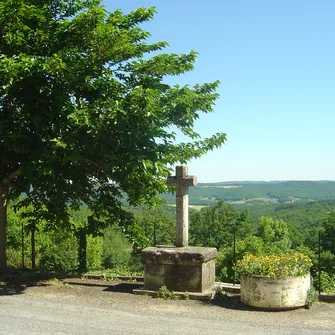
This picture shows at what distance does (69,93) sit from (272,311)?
616 cm

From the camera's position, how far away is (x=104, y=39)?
1017cm

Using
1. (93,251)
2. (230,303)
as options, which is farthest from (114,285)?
(93,251)

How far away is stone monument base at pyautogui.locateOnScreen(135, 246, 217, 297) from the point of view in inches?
371

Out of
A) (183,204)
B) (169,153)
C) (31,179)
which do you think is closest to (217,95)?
(169,153)

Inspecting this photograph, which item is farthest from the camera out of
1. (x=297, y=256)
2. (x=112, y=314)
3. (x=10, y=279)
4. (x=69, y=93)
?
(x=10, y=279)

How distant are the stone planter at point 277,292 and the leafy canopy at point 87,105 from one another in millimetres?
2985

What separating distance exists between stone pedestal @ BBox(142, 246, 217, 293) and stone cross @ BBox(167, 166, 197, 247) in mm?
397

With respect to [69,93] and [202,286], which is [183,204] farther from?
[69,93]

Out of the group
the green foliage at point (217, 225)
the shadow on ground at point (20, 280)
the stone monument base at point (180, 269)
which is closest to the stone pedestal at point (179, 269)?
the stone monument base at point (180, 269)

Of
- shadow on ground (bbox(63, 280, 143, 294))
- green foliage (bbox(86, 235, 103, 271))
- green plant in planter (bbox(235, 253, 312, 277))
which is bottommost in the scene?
green foliage (bbox(86, 235, 103, 271))

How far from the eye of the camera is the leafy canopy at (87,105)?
9.30 metres

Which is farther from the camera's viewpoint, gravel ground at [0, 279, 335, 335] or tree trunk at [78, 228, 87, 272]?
tree trunk at [78, 228, 87, 272]

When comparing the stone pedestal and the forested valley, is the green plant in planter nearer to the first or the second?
the stone pedestal

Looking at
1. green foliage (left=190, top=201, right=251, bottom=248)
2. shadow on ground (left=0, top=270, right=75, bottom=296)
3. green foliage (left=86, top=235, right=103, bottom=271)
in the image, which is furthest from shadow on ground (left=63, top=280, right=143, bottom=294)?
green foliage (left=190, top=201, right=251, bottom=248)
